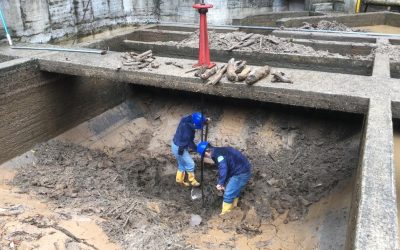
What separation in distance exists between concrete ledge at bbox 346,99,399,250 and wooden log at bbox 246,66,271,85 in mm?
1581

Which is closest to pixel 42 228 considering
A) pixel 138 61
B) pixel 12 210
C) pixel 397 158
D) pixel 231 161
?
pixel 12 210

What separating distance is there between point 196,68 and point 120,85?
10.0 ft

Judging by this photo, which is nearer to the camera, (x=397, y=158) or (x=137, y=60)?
(x=397, y=158)

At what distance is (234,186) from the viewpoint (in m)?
5.45

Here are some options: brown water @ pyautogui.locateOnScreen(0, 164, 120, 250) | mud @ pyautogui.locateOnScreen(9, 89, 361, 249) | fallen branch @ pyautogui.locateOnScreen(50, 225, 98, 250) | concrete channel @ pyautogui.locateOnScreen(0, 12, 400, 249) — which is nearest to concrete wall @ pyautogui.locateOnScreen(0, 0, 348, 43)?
concrete channel @ pyautogui.locateOnScreen(0, 12, 400, 249)

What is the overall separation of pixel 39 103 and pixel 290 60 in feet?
15.8

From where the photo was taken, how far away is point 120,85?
321 inches

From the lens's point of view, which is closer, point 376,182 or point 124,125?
point 376,182

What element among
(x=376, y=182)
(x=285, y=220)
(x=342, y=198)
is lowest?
(x=285, y=220)

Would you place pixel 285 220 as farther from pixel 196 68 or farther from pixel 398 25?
pixel 398 25

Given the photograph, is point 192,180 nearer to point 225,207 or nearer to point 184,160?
point 184,160

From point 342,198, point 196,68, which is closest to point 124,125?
point 196,68

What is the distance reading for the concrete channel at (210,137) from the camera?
15.0ft

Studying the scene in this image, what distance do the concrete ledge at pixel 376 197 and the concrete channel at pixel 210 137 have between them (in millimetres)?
18
